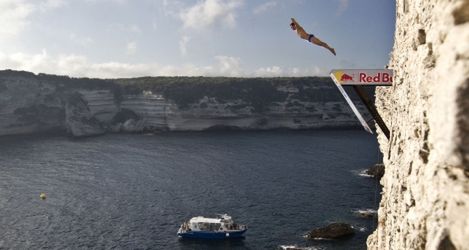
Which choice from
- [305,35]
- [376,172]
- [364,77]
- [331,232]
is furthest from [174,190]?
[364,77]

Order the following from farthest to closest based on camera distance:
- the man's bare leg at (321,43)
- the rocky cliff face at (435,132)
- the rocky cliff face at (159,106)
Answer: the rocky cliff face at (159,106) → the man's bare leg at (321,43) → the rocky cliff face at (435,132)

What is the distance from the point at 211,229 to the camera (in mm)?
61219

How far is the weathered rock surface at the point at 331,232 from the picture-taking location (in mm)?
58406

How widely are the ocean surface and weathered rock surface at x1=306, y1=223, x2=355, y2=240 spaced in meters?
1.05

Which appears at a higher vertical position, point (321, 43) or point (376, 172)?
point (321, 43)

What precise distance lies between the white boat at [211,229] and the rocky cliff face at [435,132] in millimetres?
47126

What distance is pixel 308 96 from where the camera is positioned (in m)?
180

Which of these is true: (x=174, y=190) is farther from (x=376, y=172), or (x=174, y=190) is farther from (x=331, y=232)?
(x=376, y=172)

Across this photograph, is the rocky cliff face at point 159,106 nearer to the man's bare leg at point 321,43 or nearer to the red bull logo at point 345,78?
the man's bare leg at point 321,43

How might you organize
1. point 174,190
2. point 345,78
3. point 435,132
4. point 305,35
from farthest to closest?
point 174,190
point 305,35
point 345,78
point 435,132

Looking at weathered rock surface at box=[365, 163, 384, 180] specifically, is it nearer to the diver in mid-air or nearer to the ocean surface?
the ocean surface

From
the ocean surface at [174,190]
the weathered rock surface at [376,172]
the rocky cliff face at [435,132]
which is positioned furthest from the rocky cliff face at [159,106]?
the rocky cliff face at [435,132]

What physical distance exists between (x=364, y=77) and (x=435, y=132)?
38.0 feet

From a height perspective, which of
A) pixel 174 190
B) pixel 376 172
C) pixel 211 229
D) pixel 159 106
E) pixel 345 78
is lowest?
pixel 211 229
